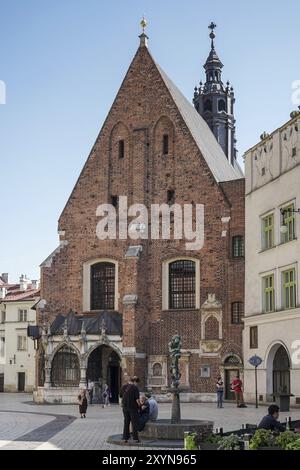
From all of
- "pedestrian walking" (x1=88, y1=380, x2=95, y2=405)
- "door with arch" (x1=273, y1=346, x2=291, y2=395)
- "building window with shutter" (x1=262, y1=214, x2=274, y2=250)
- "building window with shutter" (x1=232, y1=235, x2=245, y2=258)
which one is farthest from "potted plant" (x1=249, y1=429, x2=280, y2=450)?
"building window with shutter" (x1=232, y1=235, x2=245, y2=258)

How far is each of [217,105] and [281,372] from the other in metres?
33.9

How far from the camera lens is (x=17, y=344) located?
64812 mm

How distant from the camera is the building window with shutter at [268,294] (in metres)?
34.2

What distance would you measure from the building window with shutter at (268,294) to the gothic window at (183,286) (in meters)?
5.44

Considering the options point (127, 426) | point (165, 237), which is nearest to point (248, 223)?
point (165, 237)

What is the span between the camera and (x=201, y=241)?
39.6m

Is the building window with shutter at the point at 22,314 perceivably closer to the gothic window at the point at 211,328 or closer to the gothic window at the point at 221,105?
the gothic window at the point at 221,105

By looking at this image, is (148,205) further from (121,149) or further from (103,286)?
(103,286)

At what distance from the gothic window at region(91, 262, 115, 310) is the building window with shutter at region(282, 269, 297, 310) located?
11.2 metres

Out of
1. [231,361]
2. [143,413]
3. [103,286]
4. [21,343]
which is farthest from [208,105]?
[143,413]

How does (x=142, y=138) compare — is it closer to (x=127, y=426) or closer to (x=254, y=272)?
(x=254, y=272)

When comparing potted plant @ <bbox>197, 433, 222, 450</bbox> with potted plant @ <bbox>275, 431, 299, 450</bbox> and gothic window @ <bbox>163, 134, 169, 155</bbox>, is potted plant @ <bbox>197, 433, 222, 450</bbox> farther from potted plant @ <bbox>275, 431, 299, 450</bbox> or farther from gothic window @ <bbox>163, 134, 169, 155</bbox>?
gothic window @ <bbox>163, 134, 169, 155</bbox>

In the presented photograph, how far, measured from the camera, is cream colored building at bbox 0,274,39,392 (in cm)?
6353

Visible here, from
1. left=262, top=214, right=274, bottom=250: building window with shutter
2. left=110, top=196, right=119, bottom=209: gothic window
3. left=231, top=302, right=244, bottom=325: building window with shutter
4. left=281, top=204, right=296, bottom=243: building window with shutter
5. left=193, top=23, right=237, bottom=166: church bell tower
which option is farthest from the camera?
left=193, top=23, right=237, bottom=166: church bell tower
